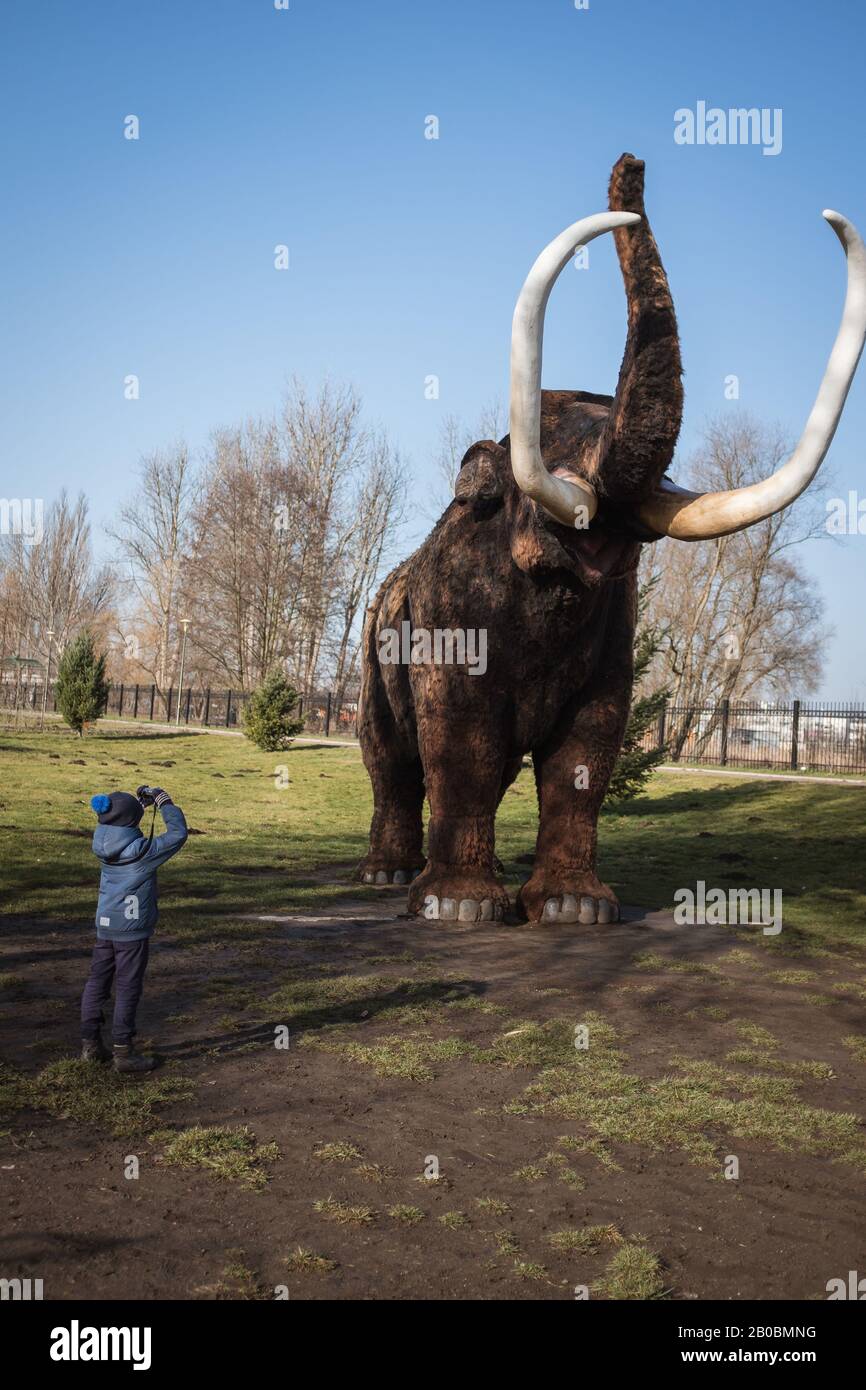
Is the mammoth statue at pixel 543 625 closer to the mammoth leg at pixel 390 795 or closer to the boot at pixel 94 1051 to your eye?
the mammoth leg at pixel 390 795

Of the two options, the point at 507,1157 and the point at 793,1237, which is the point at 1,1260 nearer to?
the point at 507,1157

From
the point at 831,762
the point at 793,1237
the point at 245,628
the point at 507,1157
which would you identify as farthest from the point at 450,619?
the point at 245,628

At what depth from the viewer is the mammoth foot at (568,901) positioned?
826cm

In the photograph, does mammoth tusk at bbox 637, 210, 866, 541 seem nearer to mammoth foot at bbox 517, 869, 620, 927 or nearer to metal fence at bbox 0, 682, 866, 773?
mammoth foot at bbox 517, 869, 620, 927

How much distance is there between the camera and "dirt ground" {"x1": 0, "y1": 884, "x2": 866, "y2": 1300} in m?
3.12

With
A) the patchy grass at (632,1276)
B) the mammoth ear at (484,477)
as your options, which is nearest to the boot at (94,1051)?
the patchy grass at (632,1276)

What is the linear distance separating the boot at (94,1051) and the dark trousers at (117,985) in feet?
0.11

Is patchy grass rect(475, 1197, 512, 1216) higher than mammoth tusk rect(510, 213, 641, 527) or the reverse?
the reverse

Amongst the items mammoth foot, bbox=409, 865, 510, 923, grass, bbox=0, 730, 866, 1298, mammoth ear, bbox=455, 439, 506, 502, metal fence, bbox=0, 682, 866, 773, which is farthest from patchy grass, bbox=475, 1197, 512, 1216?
metal fence, bbox=0, 682, 866, 773

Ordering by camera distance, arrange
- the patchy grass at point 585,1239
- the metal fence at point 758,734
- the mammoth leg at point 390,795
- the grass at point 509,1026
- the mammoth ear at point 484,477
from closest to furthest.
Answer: the patchy grass at point 585,1239, the grass at point 509,1026, the mammoth ear at point 484,477, the mammoth leg at point 390,795, the metal fence at point 758,734

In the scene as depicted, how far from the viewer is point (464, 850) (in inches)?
322

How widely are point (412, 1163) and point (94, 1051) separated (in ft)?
5.21

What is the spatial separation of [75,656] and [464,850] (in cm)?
2417

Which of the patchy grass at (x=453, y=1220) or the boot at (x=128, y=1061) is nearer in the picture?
the patchy grass at (x=453, y=1220)
